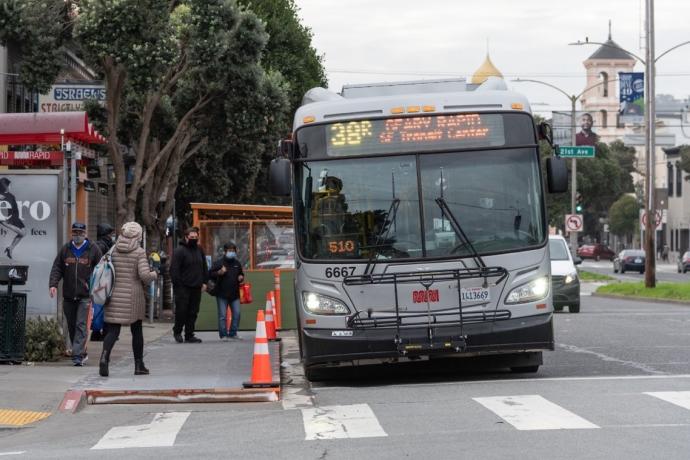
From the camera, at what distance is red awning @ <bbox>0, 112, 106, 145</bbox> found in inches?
656

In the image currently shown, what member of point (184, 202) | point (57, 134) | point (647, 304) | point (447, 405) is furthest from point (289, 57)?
point (447, 405)

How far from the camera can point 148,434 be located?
35.8 ft

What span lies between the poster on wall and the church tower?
13298 cm

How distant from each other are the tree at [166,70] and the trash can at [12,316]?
35.6ft

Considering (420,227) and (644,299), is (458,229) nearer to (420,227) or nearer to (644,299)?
(420,227)

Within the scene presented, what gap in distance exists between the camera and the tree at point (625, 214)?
103m

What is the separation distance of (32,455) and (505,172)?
247 inches

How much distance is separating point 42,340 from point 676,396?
26.7 ft

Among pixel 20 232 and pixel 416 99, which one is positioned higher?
pixel 416 99

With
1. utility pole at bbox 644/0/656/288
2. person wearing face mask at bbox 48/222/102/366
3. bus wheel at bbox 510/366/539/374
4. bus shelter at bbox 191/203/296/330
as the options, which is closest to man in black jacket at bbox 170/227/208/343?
bus shelter at bbox 191/203/296/330

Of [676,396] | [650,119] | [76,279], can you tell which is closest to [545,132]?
[676,396]

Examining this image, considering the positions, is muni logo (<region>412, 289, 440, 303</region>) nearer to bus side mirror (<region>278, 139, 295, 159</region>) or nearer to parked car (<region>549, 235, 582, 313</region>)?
bus side mirror (<region>278, 139, 295, 159</region>)

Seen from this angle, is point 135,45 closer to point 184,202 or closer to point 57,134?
point 57,134

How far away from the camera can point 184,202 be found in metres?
44.2
